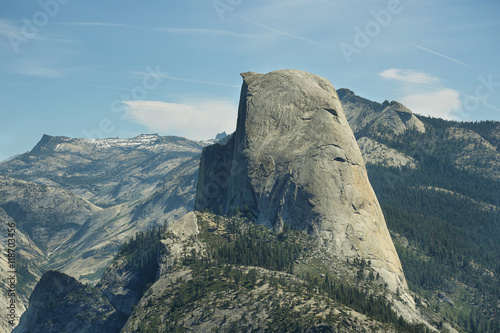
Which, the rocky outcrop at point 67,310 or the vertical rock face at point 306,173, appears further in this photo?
the rocky outcrop at point 67,310

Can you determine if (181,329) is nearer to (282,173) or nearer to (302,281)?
(302,281)

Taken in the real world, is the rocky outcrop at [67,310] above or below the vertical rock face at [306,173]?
below

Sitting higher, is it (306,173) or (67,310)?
(306,173)

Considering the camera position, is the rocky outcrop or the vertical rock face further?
the rocky outcrop

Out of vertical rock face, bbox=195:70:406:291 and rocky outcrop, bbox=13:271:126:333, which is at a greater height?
vertical rock face, bbox=195:70:406:291

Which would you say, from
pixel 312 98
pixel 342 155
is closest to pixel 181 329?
pixel 342 155
